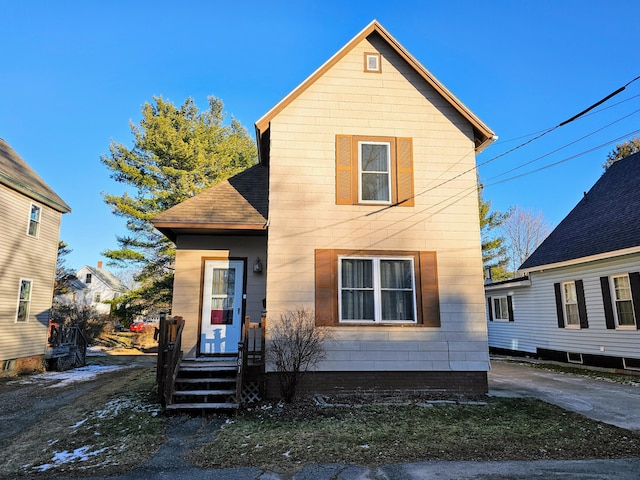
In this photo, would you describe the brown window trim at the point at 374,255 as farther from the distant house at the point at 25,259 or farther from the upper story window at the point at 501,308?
the upper story window at the point at 501,308

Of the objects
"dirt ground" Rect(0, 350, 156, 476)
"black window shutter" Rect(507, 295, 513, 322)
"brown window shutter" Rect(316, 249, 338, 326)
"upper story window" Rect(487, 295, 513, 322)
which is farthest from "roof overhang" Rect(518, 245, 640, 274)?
"dirt ground" Rect(0, 350, 156, 476)

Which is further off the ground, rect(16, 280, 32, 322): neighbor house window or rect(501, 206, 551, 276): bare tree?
rect(501, 206, 551, 276): bare tree

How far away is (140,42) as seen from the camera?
12930mm

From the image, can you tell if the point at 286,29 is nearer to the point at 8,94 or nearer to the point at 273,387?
the point at 273,387

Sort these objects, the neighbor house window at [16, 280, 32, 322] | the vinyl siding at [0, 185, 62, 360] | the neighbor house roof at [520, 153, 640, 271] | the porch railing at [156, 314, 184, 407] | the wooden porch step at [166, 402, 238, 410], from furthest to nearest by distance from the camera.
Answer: the neighbor house window at [16, 280, 32, 322] → the vinyl siding at [0, 185, 62, 360] → the neighbor house roof at [520, 153, 640, 271] → the porch railing at [156, 314, 184, 407] → the wooden porch step at [166, 402, 238, 410]

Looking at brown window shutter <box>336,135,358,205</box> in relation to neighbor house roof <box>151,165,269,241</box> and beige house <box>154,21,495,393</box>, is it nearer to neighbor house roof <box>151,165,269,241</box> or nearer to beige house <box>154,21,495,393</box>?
beige house <box>154,21,495,393</box>

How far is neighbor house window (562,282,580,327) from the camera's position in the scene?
13.2 m

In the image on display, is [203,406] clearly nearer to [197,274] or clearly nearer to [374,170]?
[197,274]

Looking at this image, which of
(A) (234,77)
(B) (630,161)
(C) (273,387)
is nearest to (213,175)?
(A) (234,77)

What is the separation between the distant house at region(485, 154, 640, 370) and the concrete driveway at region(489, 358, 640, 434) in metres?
2.07

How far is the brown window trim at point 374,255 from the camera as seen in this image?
7809 mm

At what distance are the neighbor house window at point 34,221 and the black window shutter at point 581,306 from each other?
1813 centimetres

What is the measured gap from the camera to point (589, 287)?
12.5 m

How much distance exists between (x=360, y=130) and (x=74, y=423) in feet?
24.6
